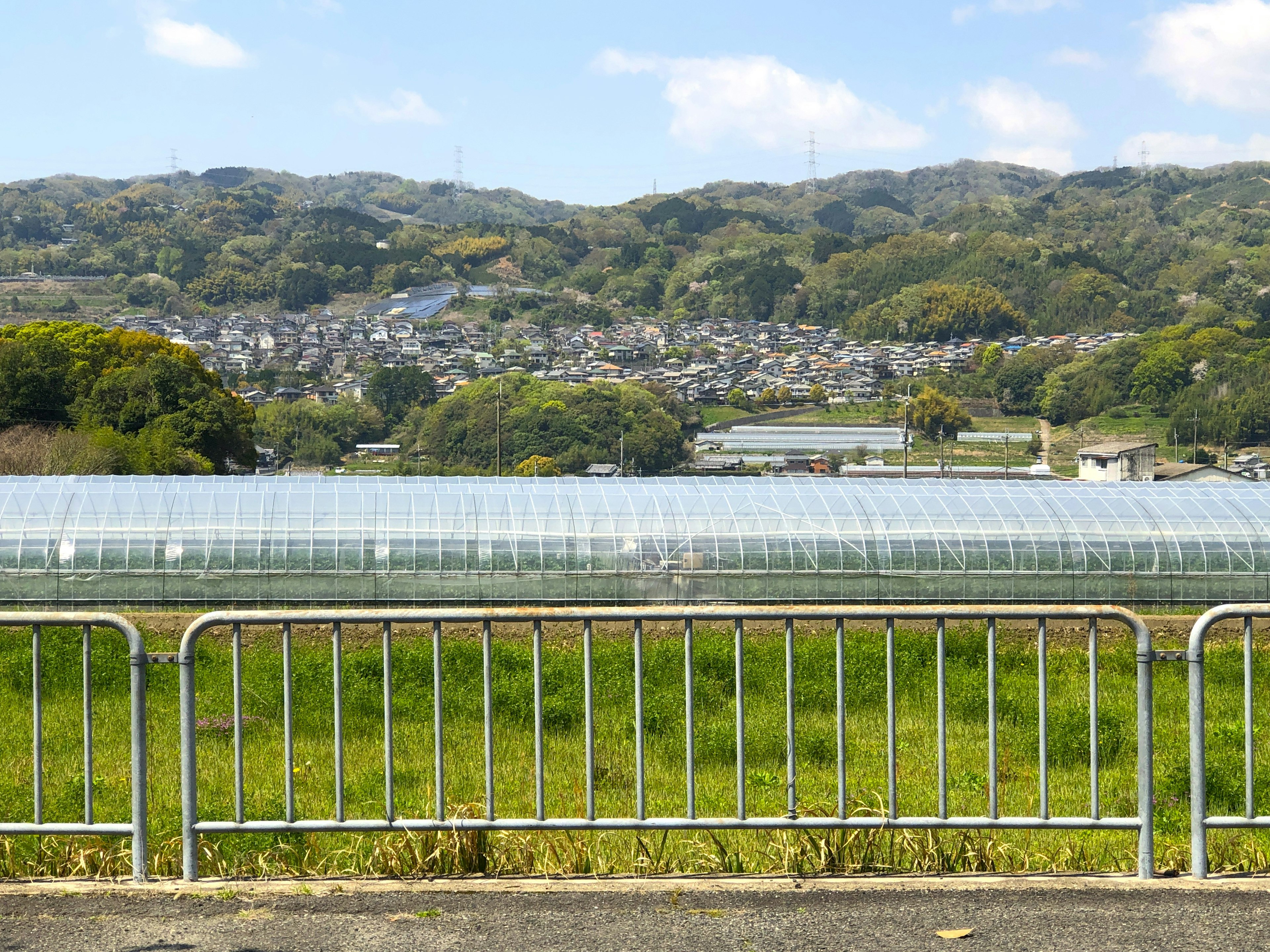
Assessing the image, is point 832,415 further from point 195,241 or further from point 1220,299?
point 195,241

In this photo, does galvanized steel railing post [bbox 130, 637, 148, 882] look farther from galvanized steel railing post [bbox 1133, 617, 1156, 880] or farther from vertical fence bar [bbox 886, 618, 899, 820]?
galvanized steel railing post [bbox 1133, 617, 1156, 880]

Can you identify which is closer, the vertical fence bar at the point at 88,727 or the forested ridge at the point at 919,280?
the vertical fence bar at the point at 88,727

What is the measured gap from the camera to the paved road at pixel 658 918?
4195 mm

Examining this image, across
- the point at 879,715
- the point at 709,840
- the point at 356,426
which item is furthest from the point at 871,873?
the point at 356,426

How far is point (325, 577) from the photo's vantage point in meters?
17.9

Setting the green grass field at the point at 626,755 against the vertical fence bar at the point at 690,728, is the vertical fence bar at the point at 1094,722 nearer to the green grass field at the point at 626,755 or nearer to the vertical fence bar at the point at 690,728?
the green grass field at the point at 626,755

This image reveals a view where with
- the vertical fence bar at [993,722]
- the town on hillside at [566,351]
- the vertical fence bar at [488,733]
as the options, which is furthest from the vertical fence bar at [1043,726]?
A: the town on hillside at [566,351]

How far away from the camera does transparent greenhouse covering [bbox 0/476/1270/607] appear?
1781 cm

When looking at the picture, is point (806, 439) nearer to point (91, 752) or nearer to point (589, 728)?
point (589, 728)

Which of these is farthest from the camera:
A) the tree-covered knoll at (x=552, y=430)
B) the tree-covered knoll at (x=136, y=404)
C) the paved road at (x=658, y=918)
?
the tree-covered knoll at (x=552, y=430)

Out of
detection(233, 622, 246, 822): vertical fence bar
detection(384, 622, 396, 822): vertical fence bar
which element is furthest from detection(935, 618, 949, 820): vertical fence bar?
detection(233, 622, 246, 822): vertical fence bar

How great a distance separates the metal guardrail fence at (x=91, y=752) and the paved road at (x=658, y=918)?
0.22 metres

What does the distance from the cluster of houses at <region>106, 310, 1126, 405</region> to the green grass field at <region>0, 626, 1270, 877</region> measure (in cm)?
9588

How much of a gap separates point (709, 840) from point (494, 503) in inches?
538
